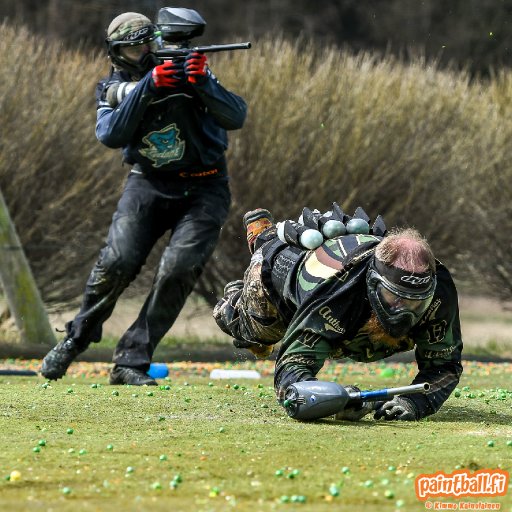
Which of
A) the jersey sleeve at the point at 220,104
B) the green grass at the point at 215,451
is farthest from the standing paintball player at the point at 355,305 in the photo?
the jersey sleeve at the point at 220,104

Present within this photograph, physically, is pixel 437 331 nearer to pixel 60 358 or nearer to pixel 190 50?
pixel 190 50

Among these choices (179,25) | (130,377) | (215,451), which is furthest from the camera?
(179,25)

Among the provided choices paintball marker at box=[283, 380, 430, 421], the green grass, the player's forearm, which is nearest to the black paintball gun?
the green grass

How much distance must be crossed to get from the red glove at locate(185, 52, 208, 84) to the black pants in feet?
2.49

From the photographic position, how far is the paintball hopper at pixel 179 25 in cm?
907

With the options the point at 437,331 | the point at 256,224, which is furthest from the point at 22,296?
the point at 437,331

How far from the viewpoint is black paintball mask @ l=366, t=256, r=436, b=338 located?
241 inches

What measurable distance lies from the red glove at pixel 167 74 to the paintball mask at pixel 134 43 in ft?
1.45

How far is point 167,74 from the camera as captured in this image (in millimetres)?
8516

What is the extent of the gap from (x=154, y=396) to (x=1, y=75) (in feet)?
24.4

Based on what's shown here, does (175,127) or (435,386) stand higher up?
(175,127)

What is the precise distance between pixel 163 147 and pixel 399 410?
9.78ft

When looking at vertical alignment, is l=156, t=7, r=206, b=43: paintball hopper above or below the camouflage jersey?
above

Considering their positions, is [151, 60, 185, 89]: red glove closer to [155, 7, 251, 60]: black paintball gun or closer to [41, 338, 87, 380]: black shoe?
[155, 7, 251, 60]: black paintball gun
